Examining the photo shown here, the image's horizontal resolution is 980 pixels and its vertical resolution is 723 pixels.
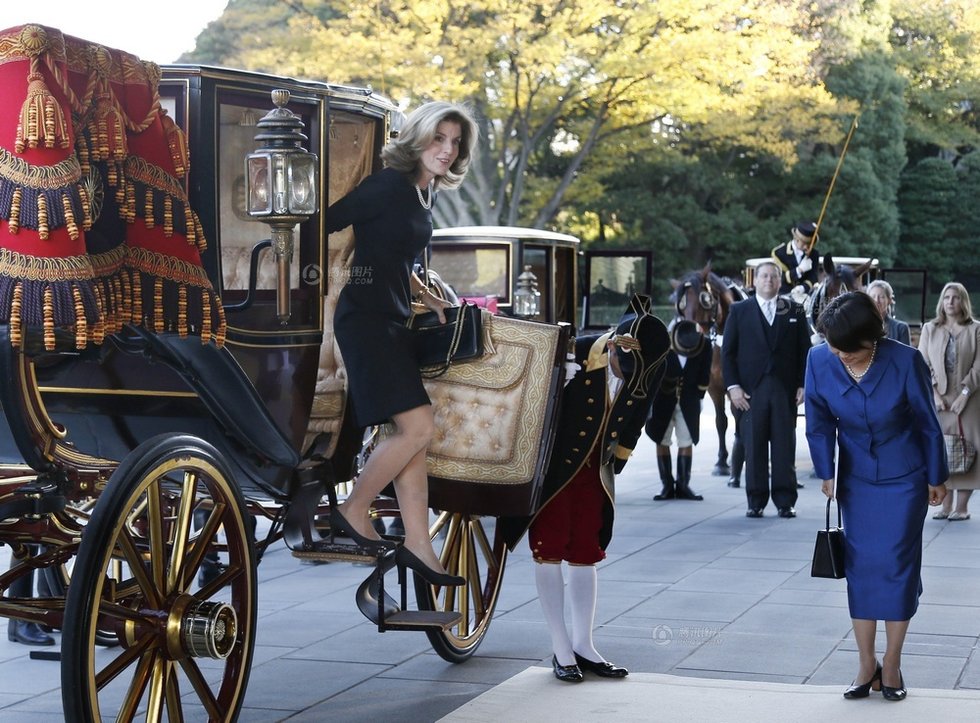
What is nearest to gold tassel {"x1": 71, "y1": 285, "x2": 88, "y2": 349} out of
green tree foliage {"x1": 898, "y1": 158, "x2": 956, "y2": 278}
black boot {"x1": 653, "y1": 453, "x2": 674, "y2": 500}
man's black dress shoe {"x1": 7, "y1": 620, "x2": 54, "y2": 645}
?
man's black dress shoe {"x1": 7, "y1": 620, "x2": 54, "y2": 645}

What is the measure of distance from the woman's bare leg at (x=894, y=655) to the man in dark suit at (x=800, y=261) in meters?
8.60

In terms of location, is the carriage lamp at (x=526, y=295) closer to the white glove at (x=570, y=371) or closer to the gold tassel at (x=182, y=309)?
the white glove at (x=570, y=371)

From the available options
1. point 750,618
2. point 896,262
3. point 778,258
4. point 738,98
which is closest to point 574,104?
point 738,98

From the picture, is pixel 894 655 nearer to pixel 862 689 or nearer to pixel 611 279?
pixel 862 689

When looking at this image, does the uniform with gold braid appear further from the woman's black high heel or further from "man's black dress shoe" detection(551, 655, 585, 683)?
the woman's black high heel

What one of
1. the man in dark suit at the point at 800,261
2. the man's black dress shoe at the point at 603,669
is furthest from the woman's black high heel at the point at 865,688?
the man in dark suit at the point at 800,261

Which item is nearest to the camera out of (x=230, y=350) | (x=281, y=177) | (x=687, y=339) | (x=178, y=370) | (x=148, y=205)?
(x=148, y=205)

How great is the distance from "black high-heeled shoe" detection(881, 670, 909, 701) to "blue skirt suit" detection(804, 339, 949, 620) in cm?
24

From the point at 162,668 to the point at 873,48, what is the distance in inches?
1110

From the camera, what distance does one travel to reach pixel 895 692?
5168mm

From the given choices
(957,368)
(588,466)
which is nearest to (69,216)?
(588,466)

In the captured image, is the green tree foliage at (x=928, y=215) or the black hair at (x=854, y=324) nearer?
the black hair at (x=854, y=324)

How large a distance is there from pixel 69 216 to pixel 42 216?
71 mm

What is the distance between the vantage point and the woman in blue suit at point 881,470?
523 centimetres
